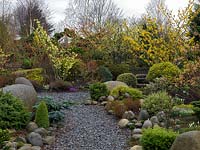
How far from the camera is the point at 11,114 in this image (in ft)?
21.4

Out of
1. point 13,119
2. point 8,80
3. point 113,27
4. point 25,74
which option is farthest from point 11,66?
point 13,119

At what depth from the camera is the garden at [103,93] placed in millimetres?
6113

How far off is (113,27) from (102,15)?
12372mm

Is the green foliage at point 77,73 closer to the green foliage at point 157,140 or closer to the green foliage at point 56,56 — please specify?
the green foliage at point 56,56

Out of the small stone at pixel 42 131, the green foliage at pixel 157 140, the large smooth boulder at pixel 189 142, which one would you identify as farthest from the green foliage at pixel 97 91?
the large smooth boulder at pixel 189 142

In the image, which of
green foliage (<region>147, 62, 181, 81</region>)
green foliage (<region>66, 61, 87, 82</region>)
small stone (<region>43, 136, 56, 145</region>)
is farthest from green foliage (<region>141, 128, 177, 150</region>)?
green foliage (<region>66, 61, 87, 82</region>)

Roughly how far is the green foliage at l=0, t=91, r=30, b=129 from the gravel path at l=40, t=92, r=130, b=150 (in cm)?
75

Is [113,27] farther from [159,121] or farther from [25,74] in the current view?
[159,121]

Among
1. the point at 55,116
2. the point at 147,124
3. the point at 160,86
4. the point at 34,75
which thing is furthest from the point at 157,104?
the point at 34,75

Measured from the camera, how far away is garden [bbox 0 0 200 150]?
6.11 metres

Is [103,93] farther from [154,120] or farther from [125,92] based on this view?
[154,120]

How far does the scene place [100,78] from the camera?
524 inches

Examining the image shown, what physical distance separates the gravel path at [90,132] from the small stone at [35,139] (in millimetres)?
191

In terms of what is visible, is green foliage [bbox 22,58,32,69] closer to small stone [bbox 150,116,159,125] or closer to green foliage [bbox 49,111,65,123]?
green foliage [bbox 49,111,65,123]
